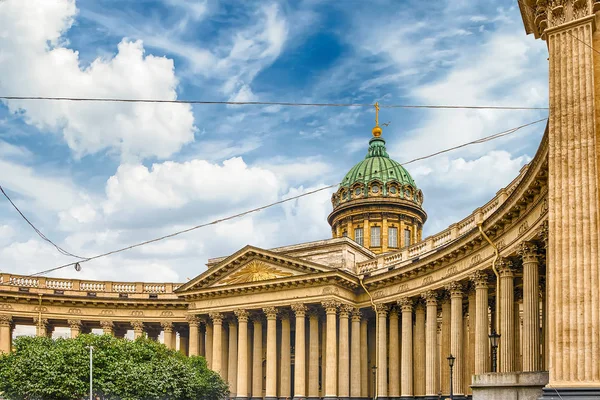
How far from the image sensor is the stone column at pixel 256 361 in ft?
212

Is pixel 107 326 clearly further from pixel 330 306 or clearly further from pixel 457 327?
pixel 457 327

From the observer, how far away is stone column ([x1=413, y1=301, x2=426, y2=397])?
5459cm

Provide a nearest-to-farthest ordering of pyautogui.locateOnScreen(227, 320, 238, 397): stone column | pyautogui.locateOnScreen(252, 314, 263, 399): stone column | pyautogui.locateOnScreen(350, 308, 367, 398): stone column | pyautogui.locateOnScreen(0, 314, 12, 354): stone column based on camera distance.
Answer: pyautogui.locateOnScreen(350, 308, 367, 398): stone column < pyautogui.locateOnScreen(0, 314, 12, 354): stone column < pyautogui.locateOnScreen(252, 314, 263, 399): stone column < pyautogui.locateOnScreen(227, 320, 238, 397): stone column

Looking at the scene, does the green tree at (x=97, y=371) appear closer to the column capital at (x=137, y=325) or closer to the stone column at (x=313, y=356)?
the stone column at (x=313, y=356)

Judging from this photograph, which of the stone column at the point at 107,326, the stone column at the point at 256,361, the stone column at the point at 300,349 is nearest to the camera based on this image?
the stone column at the point at 300,349

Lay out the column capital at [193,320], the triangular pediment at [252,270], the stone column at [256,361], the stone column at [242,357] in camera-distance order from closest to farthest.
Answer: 1. the triangular pediment at [252,270]
2. the stone column at [242,357]
3. the stone column at [256,361]
4. the column capital at [193,320]

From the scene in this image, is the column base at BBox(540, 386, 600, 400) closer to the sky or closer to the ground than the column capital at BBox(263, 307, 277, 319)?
closer to the ground

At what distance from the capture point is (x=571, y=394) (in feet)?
67.5

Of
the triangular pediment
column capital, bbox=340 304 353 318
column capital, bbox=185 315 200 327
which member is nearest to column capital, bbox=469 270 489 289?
the triangular pediment

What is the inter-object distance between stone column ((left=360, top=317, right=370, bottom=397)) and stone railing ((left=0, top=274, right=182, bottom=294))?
19028mm

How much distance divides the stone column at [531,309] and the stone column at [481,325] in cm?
729

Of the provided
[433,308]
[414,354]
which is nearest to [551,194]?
[433,308]

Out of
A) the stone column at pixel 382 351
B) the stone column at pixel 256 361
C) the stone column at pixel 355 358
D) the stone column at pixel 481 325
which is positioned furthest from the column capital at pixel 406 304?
the stone column at pixel 256 361

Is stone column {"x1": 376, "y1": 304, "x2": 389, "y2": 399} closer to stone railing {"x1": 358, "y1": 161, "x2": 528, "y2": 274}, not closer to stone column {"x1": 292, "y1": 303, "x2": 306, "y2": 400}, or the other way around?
stone railing {"x1": 358, "y1": 161, "x2": 528, "y2": 274}
